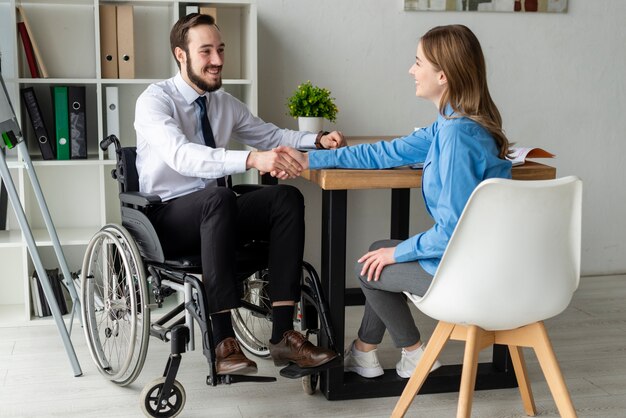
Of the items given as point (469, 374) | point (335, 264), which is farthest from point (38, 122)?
point (469, 374)

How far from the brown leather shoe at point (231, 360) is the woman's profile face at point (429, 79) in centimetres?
89

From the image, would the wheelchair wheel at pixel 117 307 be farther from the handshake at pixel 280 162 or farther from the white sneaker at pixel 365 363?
the white sneaker at pixel 365 363

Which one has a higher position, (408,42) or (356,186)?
(408,42)

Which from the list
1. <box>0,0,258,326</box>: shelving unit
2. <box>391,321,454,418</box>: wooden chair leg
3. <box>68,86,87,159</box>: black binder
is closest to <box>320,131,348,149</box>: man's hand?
<box>0,0,258,326</box>: shelving unit

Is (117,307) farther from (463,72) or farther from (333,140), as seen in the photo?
(463,72)

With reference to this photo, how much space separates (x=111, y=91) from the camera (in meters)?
3.38

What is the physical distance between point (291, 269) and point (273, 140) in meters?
0.74

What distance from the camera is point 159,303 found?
2.61 metres

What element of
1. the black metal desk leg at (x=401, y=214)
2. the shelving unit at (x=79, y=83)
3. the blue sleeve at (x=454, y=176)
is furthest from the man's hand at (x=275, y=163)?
the black metal desk leg at (x=401, y=214)

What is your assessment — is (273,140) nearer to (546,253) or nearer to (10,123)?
(10,123)

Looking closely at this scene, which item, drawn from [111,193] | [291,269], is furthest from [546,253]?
[111,193]

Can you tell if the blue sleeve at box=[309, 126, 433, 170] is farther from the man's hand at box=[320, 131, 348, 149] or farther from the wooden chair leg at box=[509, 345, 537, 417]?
the wooden chair leg at box=[509, 345, 537, 417]

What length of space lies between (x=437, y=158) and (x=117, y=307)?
116 cm

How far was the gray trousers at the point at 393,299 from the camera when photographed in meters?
2.27
